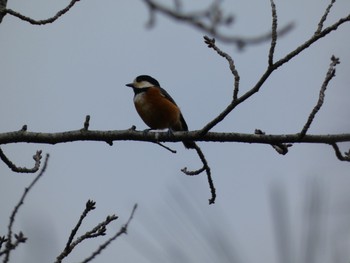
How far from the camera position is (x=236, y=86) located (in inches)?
144

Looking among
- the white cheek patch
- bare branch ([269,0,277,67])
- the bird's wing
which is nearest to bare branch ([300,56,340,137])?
bare branch ([269,0,277,67])

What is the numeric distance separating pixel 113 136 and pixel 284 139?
121 centimetres

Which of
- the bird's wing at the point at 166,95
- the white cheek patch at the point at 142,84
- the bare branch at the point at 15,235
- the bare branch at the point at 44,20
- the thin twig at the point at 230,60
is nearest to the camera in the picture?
the bare branch at the point at 15,235

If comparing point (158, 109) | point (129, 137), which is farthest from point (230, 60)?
point (158, 109)

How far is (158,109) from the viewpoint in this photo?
7.25 metres

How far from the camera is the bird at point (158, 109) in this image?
7.22 metres

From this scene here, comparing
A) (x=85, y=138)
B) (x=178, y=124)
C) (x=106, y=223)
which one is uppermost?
(x=178, y=124)

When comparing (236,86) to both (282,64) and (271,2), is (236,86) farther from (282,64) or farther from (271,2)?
(271,2)

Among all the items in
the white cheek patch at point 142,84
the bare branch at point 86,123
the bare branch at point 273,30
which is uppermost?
the white cheek patch at point 142,84

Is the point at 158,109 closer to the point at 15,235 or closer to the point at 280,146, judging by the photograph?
the point at 280,146

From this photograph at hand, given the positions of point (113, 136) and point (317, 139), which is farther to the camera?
point (113, 136)

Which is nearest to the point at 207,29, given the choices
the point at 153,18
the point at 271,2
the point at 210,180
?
the point at 153,18

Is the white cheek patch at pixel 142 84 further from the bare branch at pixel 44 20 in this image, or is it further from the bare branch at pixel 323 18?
the bare branch at pixel 323 18

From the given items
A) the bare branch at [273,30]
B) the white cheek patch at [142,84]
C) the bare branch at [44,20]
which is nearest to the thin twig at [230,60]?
the bare branch at [273,30]
